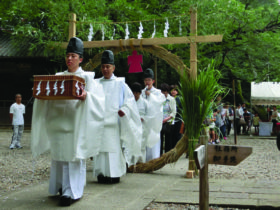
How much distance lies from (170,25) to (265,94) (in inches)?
328

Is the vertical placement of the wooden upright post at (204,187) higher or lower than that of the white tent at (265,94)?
lower

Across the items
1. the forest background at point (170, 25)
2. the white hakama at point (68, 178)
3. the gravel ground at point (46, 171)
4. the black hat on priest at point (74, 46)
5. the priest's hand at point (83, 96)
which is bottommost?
the gravel ground at point (46, 171)

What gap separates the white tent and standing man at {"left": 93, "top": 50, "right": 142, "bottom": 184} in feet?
44.7

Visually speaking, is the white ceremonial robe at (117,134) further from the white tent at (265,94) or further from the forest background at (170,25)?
the white tent at (265,94)

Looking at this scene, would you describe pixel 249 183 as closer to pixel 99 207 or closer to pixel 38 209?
pixel 99 207

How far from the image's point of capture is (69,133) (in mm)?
4402

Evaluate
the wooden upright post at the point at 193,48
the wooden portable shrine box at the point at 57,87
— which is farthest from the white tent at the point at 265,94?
the wooden portable shrine box at the point at 57,87

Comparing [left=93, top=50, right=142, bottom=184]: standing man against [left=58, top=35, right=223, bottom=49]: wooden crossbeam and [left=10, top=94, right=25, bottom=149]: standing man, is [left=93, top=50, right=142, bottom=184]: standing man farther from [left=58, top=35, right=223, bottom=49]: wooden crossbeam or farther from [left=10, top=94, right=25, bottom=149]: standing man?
[left=10, top=94, right=25, bottom=149]: standing man

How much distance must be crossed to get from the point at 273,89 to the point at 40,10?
12006mm

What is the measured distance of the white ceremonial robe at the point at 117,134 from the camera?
563cm

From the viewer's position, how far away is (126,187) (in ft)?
17.6

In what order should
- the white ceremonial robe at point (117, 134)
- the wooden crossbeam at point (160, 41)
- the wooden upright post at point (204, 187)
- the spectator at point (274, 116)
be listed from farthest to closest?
the spectator at point (274, 116), the wooden crossbeam at point (160, 41), the white ceremonial robe at point (117, 134), the wooden upright post at point (204, 187)

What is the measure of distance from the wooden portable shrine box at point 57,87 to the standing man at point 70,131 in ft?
0.55

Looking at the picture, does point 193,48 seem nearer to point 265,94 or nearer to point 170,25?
point 170,25
